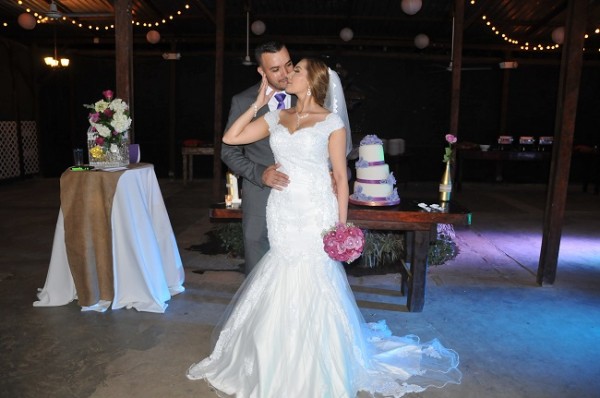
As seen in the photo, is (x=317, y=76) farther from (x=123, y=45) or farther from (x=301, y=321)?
(x=123, y=45)

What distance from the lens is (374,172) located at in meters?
4.08

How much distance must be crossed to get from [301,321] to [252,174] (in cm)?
100

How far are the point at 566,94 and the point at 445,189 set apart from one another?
158cm

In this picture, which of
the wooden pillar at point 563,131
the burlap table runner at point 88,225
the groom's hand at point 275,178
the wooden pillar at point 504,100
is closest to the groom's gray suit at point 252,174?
the groom's hand at point 275,178

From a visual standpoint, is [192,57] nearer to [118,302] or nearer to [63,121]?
[63,121]

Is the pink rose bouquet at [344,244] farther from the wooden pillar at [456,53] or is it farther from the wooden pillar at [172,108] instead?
the wooden pillar at [172,108]

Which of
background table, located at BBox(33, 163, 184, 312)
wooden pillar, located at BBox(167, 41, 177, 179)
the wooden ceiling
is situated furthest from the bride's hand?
wooden pillar, located at BBox(167, 41, 177, 179)

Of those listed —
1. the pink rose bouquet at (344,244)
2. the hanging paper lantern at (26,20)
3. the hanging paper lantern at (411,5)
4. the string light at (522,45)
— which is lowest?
the pink rose bouquet at (344,244)

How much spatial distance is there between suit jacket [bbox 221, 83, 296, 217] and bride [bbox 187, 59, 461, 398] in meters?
0.20

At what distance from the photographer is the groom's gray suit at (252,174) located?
Result: 320 cm

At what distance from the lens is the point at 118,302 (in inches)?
160

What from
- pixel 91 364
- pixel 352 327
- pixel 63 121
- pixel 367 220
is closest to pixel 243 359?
pixel 352 327

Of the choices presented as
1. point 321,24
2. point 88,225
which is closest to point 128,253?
point 88,225

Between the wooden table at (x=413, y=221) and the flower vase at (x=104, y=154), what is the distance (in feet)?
3.19
